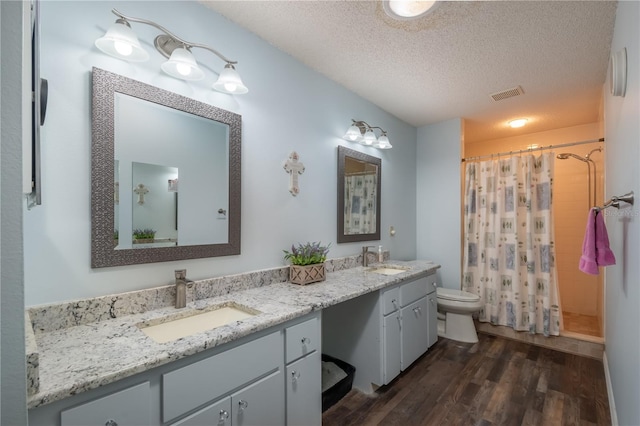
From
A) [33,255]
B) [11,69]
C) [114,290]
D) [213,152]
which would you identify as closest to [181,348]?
[114,290]

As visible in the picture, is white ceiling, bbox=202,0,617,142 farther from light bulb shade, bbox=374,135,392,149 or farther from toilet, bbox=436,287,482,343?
toilet, bbox=436,287,482,343

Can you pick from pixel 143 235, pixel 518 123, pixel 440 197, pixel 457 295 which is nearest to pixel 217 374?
pixel 143 235

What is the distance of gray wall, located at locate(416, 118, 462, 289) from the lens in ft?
10.6

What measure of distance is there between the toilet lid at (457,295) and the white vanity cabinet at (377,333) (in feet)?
2.12

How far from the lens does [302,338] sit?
1353mm

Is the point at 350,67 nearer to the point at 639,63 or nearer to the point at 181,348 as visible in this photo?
the point at 639,63

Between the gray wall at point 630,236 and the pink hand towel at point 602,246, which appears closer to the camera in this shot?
the gray wall at point 630,236

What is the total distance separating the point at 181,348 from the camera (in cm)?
93

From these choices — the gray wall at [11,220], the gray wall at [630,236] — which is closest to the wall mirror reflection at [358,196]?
the gray wall at [630,236]

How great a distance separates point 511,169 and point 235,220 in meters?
2.93

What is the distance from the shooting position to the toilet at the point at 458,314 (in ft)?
9.04

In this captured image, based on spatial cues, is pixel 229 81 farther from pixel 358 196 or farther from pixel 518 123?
pixel 518 123

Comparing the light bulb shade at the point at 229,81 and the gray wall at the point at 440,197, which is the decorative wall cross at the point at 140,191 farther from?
the gray wall at the point at 440,197

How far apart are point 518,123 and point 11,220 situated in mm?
4151
